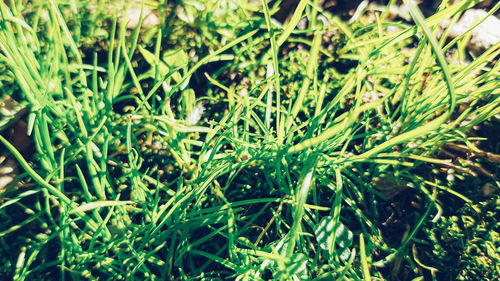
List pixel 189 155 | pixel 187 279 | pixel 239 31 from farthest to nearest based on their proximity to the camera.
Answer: pixel 239 31, pixel 189 155, pixel 187 279

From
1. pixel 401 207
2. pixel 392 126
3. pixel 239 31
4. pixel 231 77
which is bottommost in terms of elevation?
pixel 401 207

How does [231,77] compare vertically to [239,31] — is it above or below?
below

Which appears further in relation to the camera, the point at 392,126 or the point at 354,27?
the point at 354,27

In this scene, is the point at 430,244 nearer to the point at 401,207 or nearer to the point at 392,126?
the point at 401,207

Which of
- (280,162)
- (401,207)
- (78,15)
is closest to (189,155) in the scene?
(280,162)

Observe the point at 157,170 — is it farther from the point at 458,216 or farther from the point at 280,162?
the point at 458,216

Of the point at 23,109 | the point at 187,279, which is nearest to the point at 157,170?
the point at 187,279

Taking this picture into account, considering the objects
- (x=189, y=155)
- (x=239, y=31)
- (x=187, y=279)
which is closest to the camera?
(x=187, y=279)
